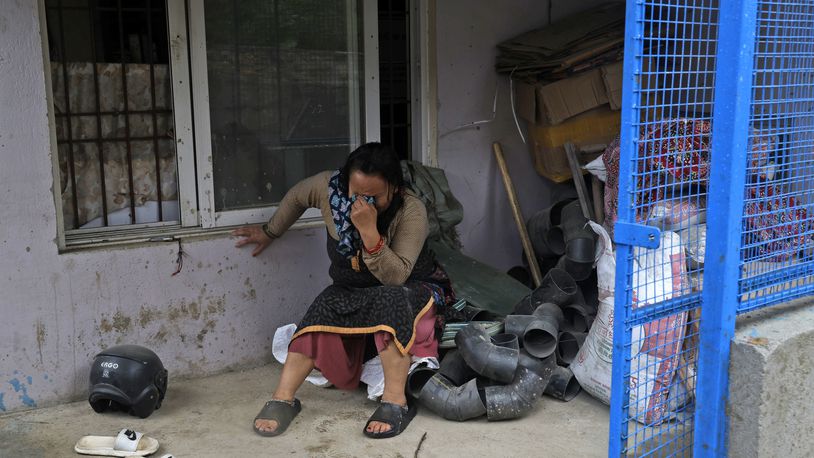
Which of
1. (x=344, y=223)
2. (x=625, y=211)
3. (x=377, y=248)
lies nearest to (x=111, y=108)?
(x=344, y=223)

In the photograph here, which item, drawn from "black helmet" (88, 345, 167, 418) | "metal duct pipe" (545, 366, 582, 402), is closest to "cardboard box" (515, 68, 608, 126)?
"metal duct pipe" (545, 366, 582, 402)

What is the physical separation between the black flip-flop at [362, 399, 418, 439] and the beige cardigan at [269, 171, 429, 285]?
0.54 metres

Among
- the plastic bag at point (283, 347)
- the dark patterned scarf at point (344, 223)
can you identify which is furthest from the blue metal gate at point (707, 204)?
the plastic bag at point (283, 347)

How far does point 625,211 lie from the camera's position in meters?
2.37

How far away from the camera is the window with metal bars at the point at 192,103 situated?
391 cm

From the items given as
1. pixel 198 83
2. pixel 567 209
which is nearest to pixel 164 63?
pixel 198 83

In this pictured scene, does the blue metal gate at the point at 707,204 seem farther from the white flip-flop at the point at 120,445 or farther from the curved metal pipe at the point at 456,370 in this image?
the white flip-flop at the point at 120,445

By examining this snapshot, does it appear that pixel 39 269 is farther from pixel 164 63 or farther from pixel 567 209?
pixel 567 209

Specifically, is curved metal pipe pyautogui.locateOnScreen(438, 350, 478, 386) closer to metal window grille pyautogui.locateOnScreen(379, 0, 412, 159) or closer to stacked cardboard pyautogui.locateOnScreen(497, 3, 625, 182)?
metal window grille pyautogui.locateOnScreen(379, 0, 412, 159)

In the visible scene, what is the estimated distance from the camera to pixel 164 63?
13.4 feet

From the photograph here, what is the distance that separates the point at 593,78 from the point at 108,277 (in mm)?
2890

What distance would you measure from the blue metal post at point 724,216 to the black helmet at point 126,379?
2.22 metres

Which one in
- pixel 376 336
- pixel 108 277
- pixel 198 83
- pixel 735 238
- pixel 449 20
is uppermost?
pixel 449 20

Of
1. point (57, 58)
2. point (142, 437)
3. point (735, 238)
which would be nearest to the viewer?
point (735, 238)
